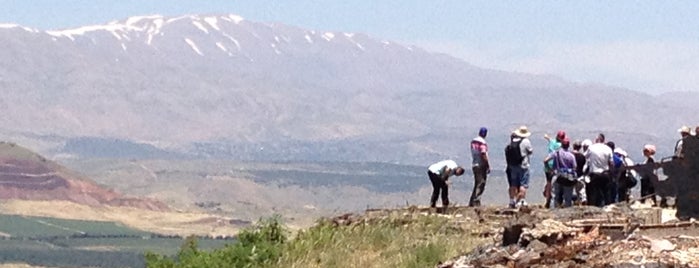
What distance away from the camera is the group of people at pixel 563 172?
26.9m

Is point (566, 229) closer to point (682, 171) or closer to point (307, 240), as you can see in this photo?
point (682, 171)

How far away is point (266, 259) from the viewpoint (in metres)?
23.2

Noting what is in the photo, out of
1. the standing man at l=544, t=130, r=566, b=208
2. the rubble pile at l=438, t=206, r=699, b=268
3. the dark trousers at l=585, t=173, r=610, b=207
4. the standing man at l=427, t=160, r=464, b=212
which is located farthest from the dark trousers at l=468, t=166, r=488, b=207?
the rubble pile at l=438, t=206, r=699, b=268

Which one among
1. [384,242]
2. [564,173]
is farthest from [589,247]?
[564,173]

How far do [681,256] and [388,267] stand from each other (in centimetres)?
946

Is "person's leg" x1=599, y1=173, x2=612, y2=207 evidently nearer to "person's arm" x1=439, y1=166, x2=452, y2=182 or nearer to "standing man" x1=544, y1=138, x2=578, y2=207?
"standing man" x1=544, y1=138, x2=578, y2=207

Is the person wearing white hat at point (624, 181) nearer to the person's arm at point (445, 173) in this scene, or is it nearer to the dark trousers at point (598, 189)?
the dark trousers at point (598, 189)

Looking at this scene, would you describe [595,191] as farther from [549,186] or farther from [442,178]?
[442,178]

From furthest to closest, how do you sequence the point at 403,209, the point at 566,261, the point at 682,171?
the point at 403,209 → the point at 682,171 → the point at 566,261

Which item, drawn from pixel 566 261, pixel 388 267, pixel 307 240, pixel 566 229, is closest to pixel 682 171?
pixel 566 229

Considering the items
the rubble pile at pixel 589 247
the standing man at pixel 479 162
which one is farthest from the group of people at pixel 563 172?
the rubble pile at pixel 589 247

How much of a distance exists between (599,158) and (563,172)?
0.66m

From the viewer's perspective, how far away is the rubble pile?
37.4ft

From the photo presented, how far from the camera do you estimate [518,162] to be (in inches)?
1078
